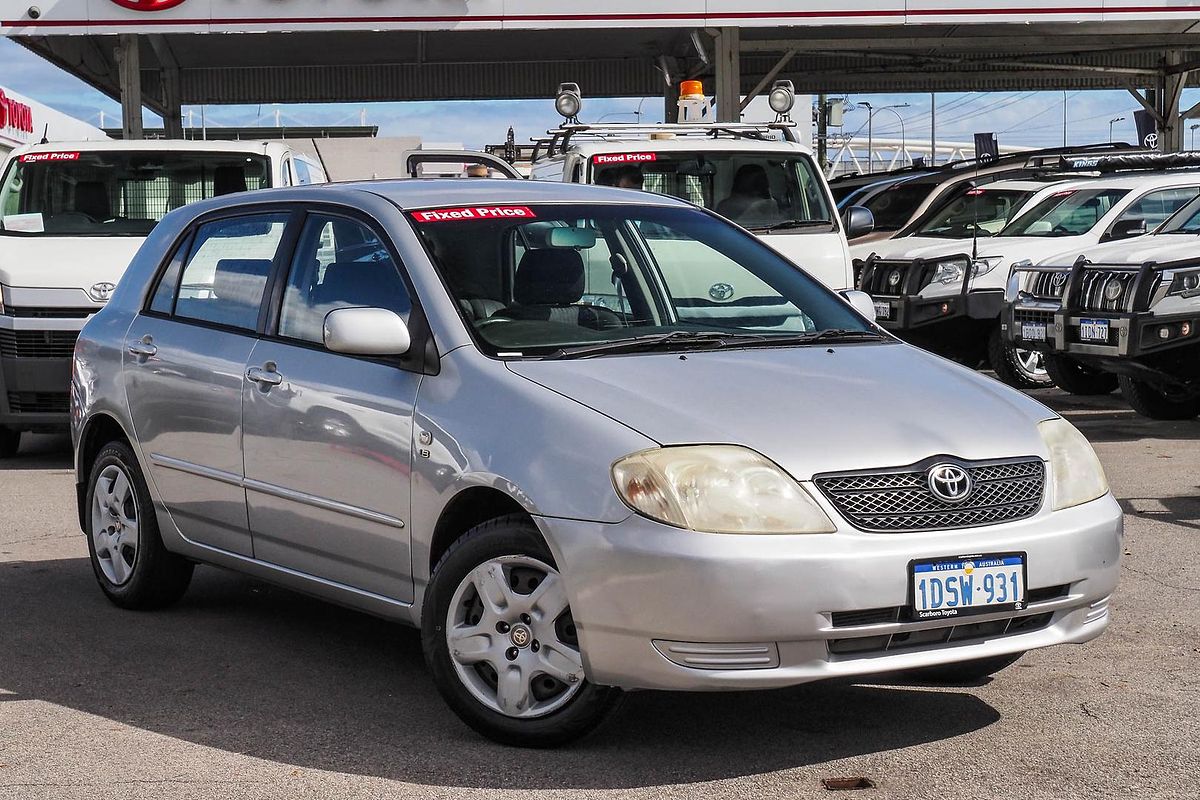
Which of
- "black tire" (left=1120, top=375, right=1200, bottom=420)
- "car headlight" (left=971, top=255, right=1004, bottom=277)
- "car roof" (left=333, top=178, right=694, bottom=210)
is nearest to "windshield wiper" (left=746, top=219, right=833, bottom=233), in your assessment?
"black tire" (left=1120, top=375, right=1200, bottom=420)

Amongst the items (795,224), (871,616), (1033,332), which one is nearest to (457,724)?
(871,616)

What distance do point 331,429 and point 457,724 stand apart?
3.31 feet

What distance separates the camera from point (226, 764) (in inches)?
184

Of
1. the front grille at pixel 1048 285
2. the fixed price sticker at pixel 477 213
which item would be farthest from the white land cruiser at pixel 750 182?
the fixed price sticker at pixel 477 213

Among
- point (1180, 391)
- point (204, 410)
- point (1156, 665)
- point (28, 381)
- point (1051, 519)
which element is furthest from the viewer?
point (1180, 391)

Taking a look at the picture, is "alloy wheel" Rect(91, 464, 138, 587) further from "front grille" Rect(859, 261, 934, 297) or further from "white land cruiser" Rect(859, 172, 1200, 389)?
"front grille" Rect(859, 261, 934, 297)

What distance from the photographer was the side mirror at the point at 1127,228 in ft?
46.6

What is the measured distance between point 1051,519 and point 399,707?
2.02 meters

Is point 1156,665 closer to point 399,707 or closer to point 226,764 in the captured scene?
point 399,707

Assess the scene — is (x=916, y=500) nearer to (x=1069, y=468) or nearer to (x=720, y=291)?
(x=1069, y=468)

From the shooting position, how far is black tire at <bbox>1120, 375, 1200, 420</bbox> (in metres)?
12.9

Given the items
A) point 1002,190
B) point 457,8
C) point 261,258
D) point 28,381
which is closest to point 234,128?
point 457,8

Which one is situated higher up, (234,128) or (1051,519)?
(234,128)

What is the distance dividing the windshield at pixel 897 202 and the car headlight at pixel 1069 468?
13968 millimetres
